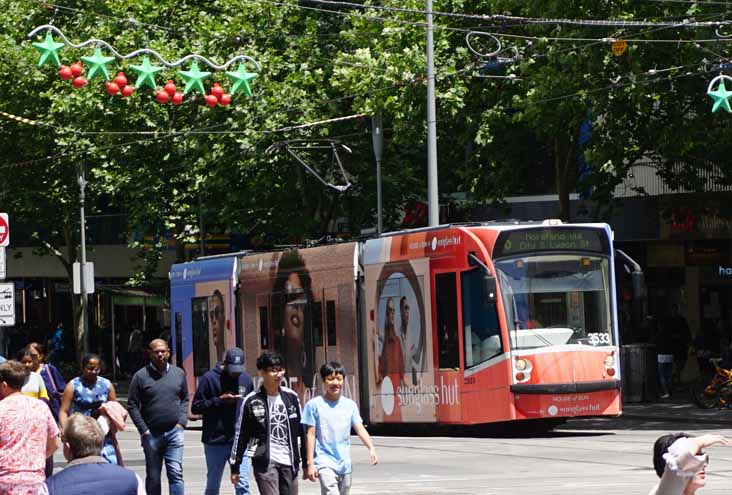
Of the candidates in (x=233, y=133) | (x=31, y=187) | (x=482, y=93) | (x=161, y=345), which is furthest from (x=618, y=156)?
(x=31, y=187)

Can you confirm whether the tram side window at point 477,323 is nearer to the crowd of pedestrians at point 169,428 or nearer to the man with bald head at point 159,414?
the crowd of pedestrians at point 169,428

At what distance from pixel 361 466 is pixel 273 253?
876cm

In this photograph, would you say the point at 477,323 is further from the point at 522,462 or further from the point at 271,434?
the point at 271,434

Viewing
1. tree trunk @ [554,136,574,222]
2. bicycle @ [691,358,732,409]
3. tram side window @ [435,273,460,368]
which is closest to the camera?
tram side window @ [435,273,460,368]

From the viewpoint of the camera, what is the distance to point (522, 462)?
63.3 feet

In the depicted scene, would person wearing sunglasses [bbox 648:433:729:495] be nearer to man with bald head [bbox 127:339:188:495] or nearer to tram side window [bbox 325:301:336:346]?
man with bald head [bbox 127:339:188:495]

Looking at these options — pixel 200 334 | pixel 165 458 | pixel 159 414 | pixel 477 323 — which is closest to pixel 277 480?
pixel 159 414

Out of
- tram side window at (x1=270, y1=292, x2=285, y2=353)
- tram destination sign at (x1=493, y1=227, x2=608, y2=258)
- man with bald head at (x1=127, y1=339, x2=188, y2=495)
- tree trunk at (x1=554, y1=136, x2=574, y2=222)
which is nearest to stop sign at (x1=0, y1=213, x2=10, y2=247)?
tram side window at (x1=270, y1=292, x2=285, y2=353)

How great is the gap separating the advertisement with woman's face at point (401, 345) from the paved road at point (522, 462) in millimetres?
539

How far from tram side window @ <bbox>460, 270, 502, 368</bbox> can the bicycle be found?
21.1 feet

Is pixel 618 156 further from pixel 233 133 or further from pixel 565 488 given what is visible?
pixel 565 488

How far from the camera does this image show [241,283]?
95.9 feet

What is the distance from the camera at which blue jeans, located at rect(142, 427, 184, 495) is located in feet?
45.4

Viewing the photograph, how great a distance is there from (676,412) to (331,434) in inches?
679
